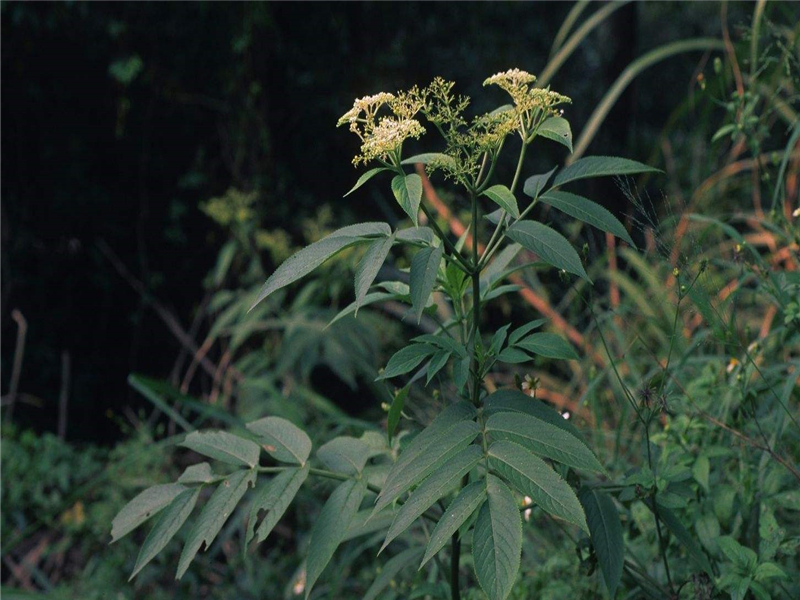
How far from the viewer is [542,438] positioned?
0.98 metres

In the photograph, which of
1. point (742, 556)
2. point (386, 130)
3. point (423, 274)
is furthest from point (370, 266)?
point (742, 556)

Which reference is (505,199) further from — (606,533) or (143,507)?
(143,507)

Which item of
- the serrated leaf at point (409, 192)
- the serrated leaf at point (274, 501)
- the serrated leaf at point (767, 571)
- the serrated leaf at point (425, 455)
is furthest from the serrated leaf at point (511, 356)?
the serrated leaf at point (767, 571)

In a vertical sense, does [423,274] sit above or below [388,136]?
below

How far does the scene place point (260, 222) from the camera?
147 inches

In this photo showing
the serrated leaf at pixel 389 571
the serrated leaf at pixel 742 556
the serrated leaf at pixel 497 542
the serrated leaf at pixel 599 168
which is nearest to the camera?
the serrated leaf at pixel 497 542

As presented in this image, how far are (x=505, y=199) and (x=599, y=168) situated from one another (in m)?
0.16

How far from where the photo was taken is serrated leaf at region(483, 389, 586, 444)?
1.10 meters

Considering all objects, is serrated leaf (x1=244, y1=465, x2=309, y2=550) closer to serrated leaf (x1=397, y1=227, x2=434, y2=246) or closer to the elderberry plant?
the elderberry plant

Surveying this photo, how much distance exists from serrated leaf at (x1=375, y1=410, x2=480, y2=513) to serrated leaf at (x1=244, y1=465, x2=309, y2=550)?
0.65ft

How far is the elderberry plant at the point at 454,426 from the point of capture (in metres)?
0.94

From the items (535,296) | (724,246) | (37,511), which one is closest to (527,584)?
(535,296)

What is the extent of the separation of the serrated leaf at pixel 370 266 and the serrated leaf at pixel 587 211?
212 mm

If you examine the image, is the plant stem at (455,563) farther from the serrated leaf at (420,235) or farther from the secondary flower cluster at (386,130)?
the secondary flower cluster at (386,130)
